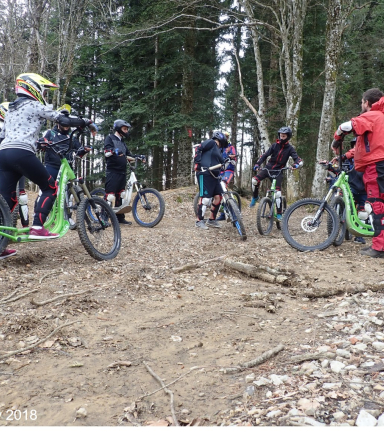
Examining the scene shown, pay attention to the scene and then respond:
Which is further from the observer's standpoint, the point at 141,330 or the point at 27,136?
the point at 27,136

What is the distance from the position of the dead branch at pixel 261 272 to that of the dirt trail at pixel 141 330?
0.11m

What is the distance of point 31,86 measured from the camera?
486cm

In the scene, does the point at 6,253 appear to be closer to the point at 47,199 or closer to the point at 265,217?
the point at 47,199

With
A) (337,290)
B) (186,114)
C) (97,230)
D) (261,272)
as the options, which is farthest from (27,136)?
(186,114)

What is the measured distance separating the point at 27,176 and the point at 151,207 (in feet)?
13.8

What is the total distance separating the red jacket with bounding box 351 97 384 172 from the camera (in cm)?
535

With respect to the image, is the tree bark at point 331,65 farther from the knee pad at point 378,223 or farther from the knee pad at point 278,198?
the knee pad at point 378,223

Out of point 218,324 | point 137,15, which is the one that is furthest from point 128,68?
point 218,324

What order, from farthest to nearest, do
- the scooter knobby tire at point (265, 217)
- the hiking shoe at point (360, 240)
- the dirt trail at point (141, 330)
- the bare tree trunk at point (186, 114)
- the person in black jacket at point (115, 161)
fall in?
1. the bare tree trunk at point (186, 114)
2. the person in black jacket at point (115, 161)
3. the scooter knobby tire at point (265, 217)
4. the hiking shoe at point (360, 240)
5. the dirt trail at point (141, 330)

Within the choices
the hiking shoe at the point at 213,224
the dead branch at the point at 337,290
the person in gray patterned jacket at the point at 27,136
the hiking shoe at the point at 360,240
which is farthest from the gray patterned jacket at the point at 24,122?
the hiking shoe at the point at 360,240

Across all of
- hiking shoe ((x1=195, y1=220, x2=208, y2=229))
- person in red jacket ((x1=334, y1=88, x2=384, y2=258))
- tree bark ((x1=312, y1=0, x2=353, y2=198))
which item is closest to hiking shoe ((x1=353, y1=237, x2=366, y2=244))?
person in red jacket ((x1=334, y1=88, x2=384, y2=258))

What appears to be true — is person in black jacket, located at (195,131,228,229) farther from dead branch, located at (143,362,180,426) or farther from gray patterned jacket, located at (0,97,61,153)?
dead branch, located at (143,362,180,426)

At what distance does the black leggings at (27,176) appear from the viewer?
186 inches

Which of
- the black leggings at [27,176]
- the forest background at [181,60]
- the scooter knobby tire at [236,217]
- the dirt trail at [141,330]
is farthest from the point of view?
the forest background at [181,60]
